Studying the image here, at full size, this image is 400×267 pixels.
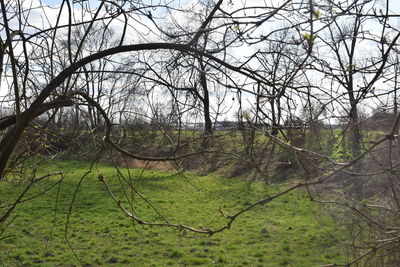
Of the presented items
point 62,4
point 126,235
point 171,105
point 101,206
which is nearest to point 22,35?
point 62,4

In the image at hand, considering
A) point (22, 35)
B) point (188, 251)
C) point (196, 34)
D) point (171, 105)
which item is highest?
point (22, 35)

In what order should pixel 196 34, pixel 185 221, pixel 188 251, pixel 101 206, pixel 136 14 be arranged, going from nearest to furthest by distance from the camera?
pixel 196 34
pixel 136 14
pixel 188 251
pixel 185 221
pixel 101 206

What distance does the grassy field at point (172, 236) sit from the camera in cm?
823

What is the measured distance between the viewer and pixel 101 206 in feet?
44.1

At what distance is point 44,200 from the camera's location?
559 inches

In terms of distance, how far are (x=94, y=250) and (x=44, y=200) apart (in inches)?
226

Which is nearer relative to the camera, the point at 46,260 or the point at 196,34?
the point at 196,34

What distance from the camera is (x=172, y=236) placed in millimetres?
10062

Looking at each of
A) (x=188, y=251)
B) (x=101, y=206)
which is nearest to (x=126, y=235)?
(x=188, y=251)

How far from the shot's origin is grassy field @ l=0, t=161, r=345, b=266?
823cm

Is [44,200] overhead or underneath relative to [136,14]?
underneath

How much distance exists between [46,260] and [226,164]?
12.5 metres

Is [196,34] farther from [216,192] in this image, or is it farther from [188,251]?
[216,192]

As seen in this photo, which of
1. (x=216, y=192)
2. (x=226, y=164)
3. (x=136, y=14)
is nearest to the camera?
(x=136, y=14)
